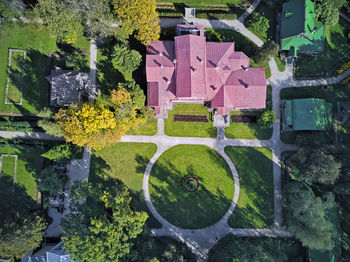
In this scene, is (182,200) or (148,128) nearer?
(182,200)

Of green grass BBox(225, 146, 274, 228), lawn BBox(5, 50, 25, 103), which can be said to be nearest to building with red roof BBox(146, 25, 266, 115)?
green grass BBox(225, 146, 274, 228)

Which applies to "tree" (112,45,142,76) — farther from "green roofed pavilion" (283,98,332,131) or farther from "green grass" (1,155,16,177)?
"green roofed pavilion" (283,98,332,131)

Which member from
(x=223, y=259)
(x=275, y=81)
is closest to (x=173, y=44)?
(x=275, y=81)

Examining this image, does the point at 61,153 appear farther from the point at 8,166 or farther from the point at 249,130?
the point at 249,130

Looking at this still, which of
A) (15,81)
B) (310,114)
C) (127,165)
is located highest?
(15,81)

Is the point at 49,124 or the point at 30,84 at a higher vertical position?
the point at 30,84

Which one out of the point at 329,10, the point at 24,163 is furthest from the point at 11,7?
the point at 329,10

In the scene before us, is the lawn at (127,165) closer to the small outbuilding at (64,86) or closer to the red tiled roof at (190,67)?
the small outbuilding at (64,86)

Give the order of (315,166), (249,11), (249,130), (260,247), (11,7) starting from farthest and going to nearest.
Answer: (249,11) → (249,130) → (11,7) → (260,247) → (315,166)
